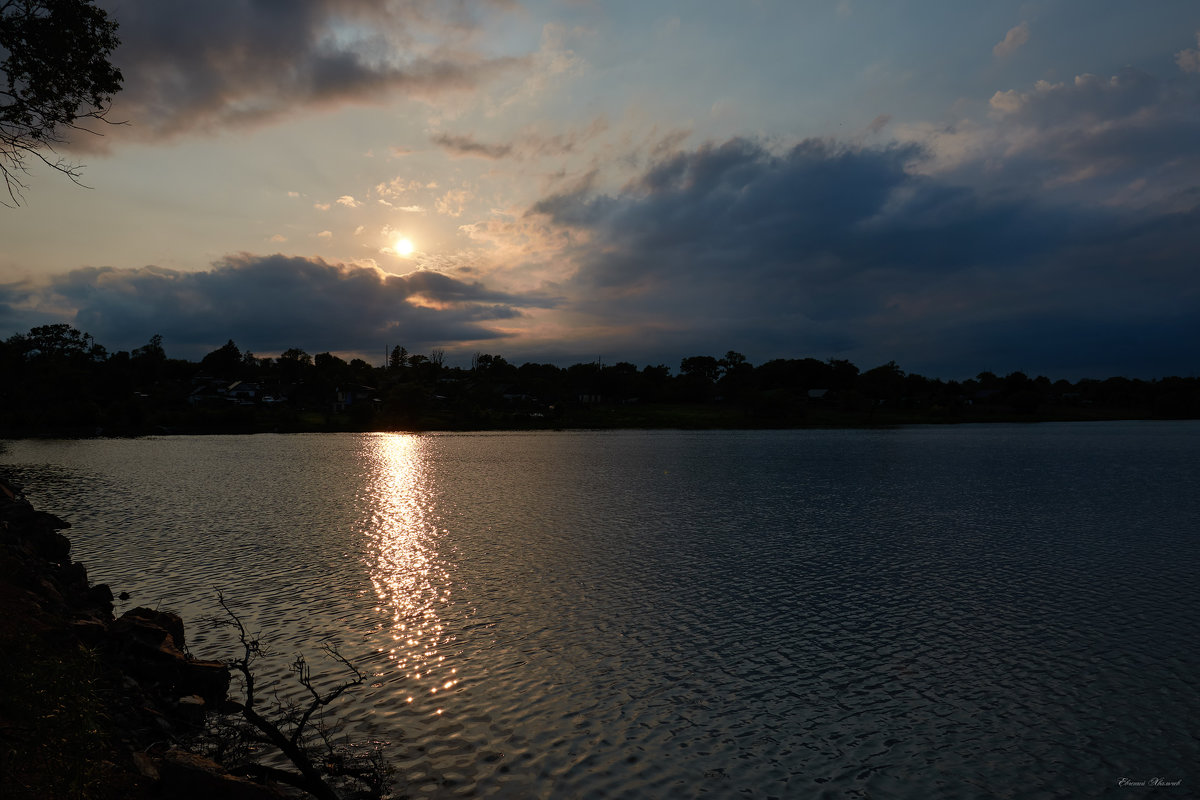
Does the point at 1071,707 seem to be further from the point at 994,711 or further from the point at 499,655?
the point at 499,655

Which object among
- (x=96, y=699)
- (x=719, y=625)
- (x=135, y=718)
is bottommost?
(x=719, y=625)

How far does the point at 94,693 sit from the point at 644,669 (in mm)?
12736

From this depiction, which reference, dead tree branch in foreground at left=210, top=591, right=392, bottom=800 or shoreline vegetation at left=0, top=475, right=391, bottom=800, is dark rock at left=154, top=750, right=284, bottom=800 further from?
dead tree branch in foreground at left=210, top=591, right=392, bottom=800

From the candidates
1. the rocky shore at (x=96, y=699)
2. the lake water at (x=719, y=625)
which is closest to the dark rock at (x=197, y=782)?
the rocky shore at (x=96, y=699)

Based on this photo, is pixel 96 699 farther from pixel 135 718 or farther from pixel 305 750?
pixel 305 750

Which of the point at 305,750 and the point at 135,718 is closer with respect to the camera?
the point at 135,718

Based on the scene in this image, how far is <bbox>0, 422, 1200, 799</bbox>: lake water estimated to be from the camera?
1391cm

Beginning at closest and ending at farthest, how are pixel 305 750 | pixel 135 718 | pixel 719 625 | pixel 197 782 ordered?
pixel 197 782, pixel 135 718, pixel 305 750, pixel 719 625

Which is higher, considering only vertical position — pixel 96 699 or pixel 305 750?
pixel 96 699

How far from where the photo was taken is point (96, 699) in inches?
483

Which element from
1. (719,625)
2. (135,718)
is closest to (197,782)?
(135,718)

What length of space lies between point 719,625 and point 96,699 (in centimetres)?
1716

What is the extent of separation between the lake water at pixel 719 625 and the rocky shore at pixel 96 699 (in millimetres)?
2800

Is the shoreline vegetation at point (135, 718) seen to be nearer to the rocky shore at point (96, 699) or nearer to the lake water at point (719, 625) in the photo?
the rocky shore at point (96, 699)
